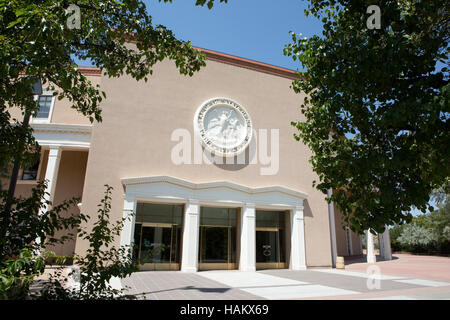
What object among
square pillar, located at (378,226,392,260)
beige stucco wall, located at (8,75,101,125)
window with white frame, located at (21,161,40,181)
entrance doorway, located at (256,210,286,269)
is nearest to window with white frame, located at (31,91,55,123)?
beige stucco wall, located at (8,75,101,125)

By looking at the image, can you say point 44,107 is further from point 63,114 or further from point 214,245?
point 214,245

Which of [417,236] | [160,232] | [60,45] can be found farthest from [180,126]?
[417,236]

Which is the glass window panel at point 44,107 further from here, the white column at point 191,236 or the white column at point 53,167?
the white column at point 191,236

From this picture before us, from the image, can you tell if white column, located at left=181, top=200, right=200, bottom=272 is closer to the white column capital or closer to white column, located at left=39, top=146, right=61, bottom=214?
white column, located at left=39, top=146, right=61, bottom=214

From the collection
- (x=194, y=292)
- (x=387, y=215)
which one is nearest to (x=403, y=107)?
(x=387, y=215)

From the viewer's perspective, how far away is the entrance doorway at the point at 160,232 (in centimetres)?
1571

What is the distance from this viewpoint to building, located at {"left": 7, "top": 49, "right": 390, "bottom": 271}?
15727 millimetres

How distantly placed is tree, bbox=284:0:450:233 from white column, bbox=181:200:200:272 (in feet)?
36.2

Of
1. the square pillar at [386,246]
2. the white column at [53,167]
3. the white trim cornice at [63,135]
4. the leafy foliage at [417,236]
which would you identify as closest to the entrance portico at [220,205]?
the white trim cornice at [63,135]

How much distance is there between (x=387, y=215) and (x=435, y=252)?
40.9 meters
